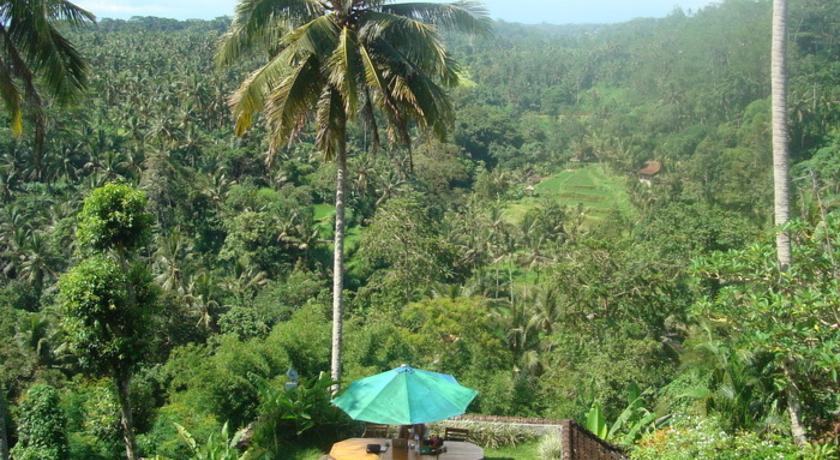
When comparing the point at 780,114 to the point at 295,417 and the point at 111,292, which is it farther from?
the point at 111,292

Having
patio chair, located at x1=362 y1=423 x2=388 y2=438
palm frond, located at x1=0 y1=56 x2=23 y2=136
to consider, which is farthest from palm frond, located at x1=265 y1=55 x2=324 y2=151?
patio chair, located at x1=362 y1=423 x2=388 y2=438

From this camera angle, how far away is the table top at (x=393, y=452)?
991 cm

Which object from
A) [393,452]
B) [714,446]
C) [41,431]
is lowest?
[41,431]

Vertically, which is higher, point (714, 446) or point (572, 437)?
point (714, 446)

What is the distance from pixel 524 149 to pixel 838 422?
253 feet

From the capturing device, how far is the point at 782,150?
31.9ft

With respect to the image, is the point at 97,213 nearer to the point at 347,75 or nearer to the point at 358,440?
the point at 347,75

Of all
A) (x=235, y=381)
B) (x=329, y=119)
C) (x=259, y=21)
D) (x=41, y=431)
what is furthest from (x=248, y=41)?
(x=41, y=431)

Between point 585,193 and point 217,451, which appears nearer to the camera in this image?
point 217,451

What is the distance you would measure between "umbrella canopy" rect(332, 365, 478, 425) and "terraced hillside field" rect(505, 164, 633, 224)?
2028 inches

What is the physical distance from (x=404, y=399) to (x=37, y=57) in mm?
6161

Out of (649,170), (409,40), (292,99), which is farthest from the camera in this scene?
(649,170)

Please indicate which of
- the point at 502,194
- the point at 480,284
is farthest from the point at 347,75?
the point at 502,194

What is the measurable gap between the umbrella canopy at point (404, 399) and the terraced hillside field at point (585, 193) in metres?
51.5
